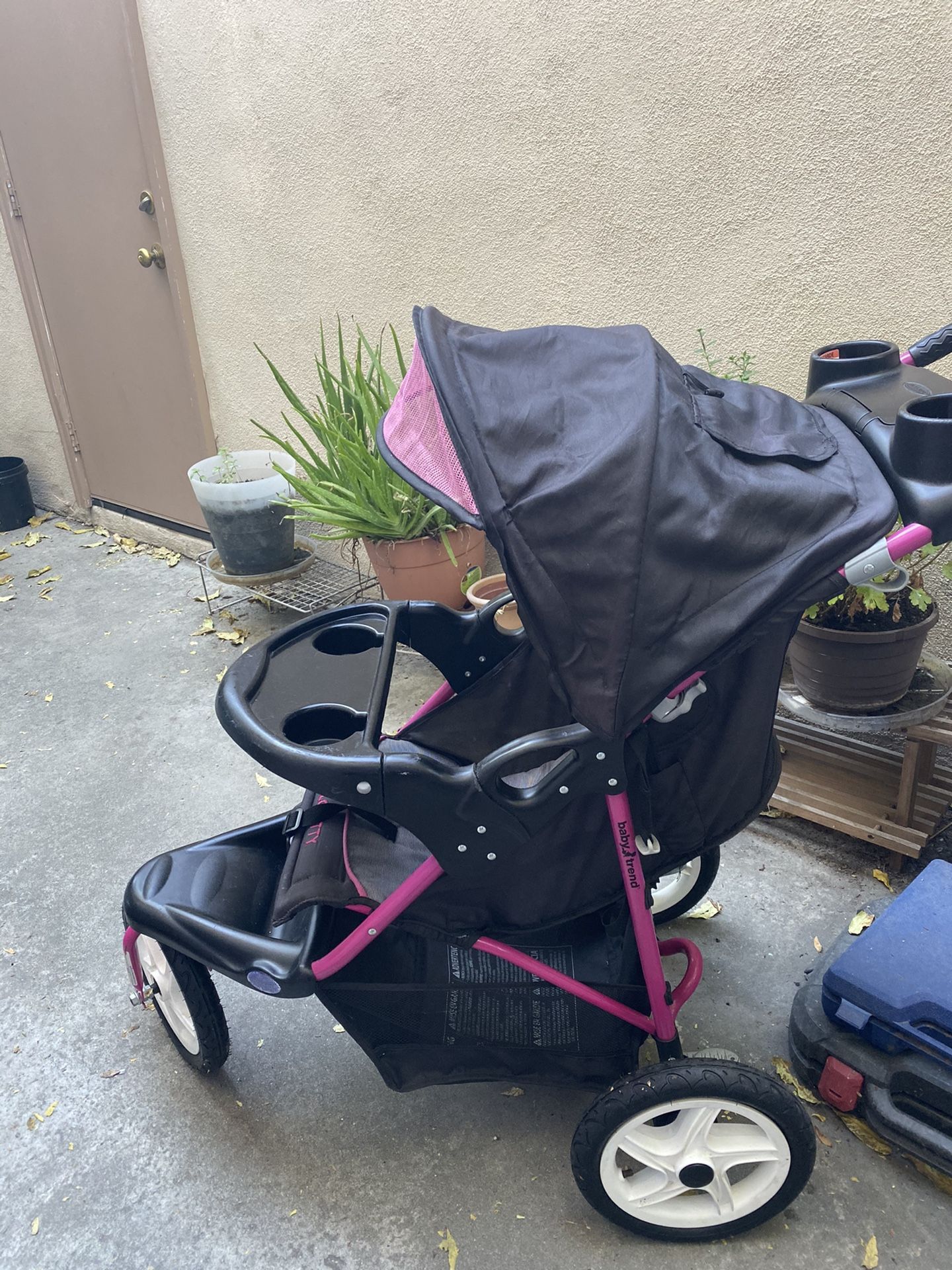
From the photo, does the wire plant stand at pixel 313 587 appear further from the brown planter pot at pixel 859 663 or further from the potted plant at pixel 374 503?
the brown planter pot at pixel 859 663

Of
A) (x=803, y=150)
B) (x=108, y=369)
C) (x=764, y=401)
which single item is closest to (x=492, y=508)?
(x=764, y=401)

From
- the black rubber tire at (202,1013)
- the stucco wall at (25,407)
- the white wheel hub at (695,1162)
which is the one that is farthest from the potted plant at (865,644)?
the stucco wall at (25,407)

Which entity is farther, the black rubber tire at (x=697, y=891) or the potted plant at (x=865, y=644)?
the potted plant at (x=865, y=644)

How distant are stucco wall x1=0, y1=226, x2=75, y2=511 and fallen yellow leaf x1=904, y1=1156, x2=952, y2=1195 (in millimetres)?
5144

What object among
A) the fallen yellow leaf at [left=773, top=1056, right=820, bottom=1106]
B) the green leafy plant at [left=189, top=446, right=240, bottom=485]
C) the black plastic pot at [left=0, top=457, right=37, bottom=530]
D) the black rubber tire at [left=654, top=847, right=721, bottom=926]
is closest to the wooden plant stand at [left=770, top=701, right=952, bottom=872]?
the black rubber tire at [left=654, top=847, right=721, bottom=926]

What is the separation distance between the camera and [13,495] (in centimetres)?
501

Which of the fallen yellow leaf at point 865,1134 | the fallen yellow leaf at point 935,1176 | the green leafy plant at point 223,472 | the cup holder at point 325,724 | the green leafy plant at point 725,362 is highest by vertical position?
the green leafy plant at point 725,362

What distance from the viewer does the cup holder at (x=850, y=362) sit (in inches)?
55.4

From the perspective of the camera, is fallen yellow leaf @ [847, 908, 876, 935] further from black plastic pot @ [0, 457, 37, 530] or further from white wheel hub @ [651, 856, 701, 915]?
black plastic pot @ [0, 457, 37, 530]

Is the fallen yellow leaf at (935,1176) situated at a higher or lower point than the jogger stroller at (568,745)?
lower

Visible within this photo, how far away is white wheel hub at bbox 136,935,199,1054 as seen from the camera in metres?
1.71

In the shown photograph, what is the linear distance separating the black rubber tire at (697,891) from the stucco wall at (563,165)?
139cm

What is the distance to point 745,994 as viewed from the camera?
189cm

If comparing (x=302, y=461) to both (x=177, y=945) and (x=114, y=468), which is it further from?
(x=114, y=468)
